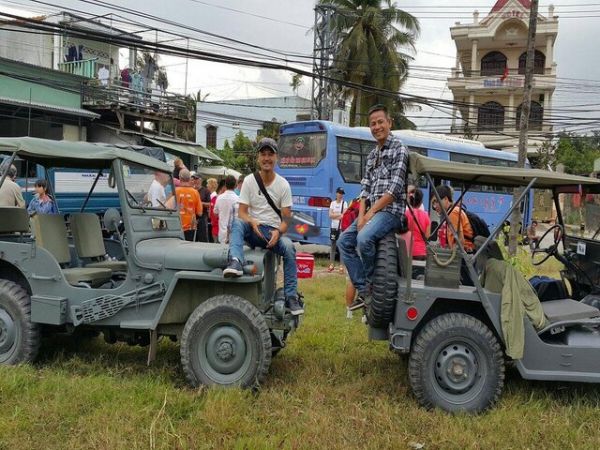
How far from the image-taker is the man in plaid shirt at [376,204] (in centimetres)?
448

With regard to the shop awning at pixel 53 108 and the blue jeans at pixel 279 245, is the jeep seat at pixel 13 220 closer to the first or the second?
the blue jeans at pixel 279 245

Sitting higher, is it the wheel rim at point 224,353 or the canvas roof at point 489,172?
the canvas roof at point 489,172

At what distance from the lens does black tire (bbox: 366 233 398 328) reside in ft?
14.0

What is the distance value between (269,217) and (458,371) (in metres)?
1.99

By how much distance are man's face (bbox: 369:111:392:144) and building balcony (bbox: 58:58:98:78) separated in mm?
19865

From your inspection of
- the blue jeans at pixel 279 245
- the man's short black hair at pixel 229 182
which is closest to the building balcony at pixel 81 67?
the man's short black hair at pixel 229 182

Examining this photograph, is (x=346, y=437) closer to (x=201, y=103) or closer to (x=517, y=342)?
(x=517, y=342)

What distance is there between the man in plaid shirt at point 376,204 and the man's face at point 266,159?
0.84 meters

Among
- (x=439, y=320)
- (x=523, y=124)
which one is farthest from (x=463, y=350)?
(x=523, y=124)

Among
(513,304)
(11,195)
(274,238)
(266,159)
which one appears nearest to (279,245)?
(274,238)

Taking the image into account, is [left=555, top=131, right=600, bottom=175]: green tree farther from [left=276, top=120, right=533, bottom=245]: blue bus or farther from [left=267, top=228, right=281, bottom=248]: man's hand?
Result: [left=267, top=228, right=281, bottom=248]: man's hand

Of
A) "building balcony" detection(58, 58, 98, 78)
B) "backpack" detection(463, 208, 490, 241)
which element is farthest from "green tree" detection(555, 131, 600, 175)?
"backpack" detection(463, 208, 490, 241)

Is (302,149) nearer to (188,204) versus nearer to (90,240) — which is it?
(188,204)

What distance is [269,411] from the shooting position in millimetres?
4070
